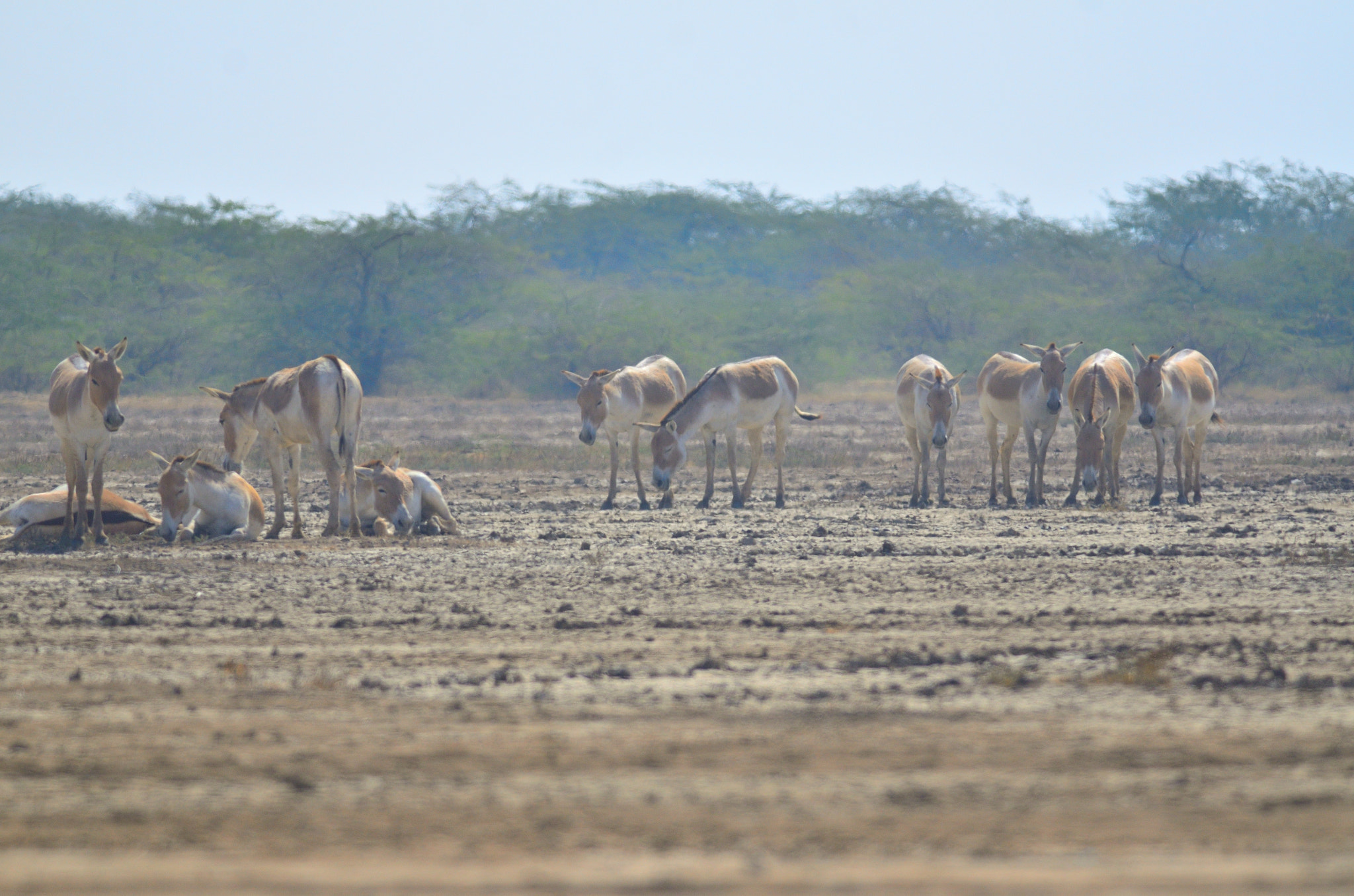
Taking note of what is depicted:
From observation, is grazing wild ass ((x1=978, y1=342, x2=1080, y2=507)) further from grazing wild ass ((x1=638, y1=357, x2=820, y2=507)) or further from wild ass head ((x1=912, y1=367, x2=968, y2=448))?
grazing wild ass ((x1=638, y1=357, x2=820, y2=507))

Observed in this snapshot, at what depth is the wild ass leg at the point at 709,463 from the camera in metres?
14.8

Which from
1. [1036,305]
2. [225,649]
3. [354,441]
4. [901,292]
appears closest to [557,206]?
[901,292]

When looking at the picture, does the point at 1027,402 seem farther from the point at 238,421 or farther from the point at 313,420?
the point at 238,421

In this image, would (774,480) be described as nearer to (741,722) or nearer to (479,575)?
(479,575)

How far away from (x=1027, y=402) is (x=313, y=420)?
824 centimetres

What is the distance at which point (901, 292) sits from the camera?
170 ft

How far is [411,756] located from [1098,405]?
11561 mm

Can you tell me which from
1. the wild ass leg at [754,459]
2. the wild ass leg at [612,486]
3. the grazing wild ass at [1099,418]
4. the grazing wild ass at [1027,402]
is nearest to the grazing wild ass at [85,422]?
the wild ass leg at [612,486]

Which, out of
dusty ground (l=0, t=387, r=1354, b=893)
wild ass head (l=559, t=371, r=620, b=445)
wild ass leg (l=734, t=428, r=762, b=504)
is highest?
wild ass head (l=559, t=371, r=620, b=445)

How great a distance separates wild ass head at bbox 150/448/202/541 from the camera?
36.8 feet

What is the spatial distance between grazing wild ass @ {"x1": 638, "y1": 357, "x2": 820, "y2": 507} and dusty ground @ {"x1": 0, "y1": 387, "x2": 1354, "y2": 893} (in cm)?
363

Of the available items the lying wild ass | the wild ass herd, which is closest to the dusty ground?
A: the lying wild ass

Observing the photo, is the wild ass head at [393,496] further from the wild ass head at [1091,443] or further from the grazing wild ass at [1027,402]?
the wild ass head at [1091,443]

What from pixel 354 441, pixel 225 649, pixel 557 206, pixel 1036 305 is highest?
pixel 557 206
